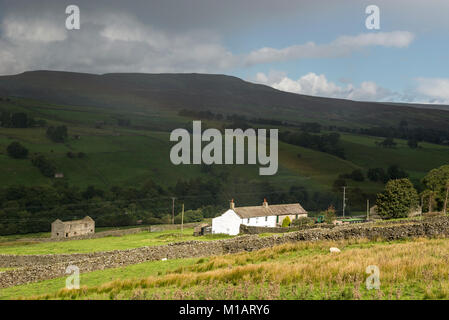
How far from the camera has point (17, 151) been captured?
126 meters

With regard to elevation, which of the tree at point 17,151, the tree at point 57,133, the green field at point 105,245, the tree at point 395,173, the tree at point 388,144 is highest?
the tree at point 57,133

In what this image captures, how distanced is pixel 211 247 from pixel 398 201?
1140 inches

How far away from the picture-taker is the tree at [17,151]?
125438 millimetres

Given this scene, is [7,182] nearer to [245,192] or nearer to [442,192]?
[245,192]

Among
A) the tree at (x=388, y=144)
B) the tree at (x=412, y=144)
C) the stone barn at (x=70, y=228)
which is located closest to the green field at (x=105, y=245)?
the stone barn at (x=70, y=228)

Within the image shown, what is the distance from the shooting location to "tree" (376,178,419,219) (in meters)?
49.5

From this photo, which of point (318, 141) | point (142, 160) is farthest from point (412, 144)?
point (142, 160)

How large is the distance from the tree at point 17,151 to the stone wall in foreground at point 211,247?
109942mm

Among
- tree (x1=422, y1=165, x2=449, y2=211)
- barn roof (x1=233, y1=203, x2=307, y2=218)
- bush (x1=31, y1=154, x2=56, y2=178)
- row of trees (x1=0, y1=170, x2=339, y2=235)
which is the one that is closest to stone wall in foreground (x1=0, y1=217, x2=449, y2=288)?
barn roof (x1=233, y1=203, x2=307, y2=218)

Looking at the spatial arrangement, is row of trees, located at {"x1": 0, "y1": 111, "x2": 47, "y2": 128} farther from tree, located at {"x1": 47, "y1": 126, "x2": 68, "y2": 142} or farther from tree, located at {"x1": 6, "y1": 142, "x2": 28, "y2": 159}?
tree, located at {"x1": 6, "y1": 142, "x2": 28, "y2": 159}

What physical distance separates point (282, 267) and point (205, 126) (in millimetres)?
174463

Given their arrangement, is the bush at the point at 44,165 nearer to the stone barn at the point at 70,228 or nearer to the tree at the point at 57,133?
the tree at the point at 57,133

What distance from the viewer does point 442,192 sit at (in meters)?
54.5
